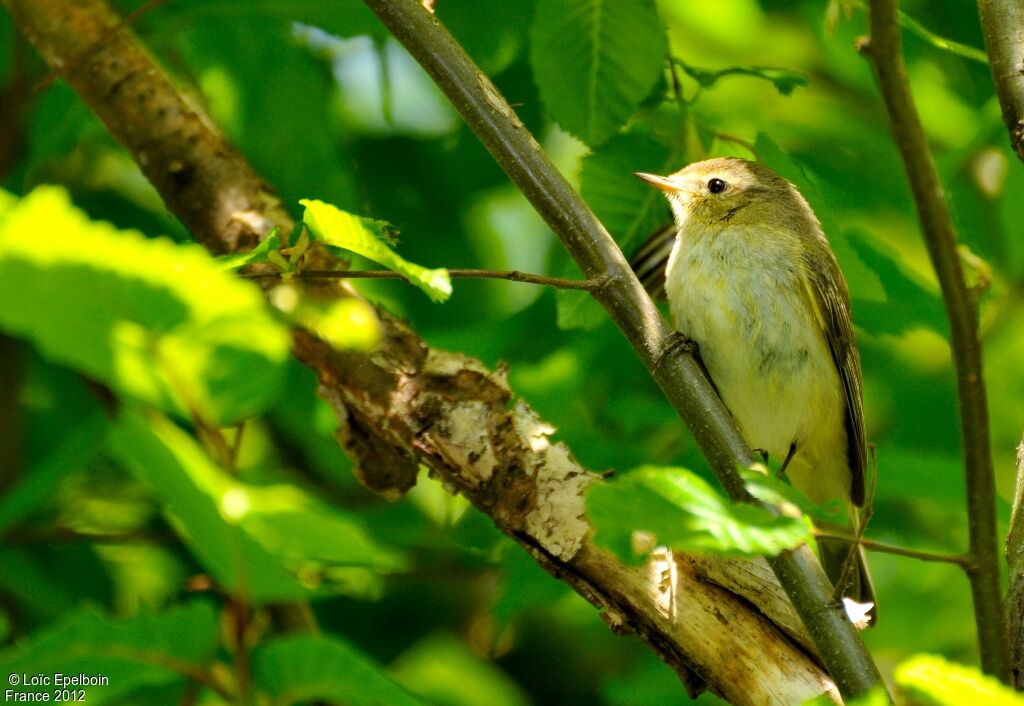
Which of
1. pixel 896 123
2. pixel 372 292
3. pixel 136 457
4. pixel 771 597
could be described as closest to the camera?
pixel 136 457

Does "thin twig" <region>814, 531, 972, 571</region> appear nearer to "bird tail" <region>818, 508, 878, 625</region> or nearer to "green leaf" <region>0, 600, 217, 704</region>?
"green leaf" <region>0, 600, 217, 704</region>

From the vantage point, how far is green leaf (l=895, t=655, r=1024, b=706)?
1.39 meters

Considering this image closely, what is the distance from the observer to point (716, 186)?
4020 mm

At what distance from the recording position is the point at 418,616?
4.87 m

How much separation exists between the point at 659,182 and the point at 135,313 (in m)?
2.28

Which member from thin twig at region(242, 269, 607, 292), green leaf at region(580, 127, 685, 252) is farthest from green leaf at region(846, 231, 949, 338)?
thin twig at region(242, 269, 607, 292)

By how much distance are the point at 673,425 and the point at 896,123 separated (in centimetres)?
221

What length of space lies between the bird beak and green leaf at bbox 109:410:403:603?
76.3 inches

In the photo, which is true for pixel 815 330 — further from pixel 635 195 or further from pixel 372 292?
pixel 372 292

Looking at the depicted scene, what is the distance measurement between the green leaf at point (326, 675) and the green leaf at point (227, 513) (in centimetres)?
30

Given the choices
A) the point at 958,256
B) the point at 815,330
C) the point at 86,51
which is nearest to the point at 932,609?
the point at 815,330

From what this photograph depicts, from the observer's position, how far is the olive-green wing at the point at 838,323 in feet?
12.7

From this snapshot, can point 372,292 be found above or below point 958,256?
below

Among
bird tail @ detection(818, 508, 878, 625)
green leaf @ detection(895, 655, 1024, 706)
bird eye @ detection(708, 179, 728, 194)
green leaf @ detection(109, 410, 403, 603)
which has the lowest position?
green leaf @ detection(109, 410, 403, 603)
